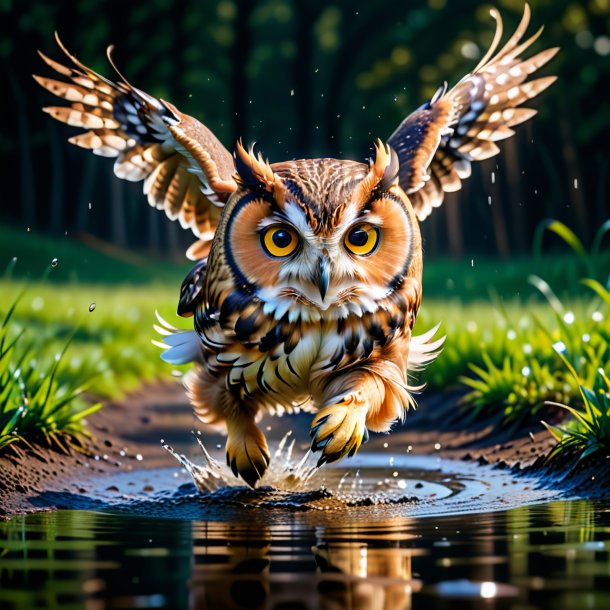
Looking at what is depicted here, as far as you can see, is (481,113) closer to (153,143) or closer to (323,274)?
(153,143)

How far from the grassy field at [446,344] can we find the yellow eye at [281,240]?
1745 mm

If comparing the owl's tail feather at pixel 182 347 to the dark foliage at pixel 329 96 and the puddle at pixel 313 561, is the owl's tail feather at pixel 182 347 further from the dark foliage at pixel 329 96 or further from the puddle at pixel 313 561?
the dark foliage at pixel 329 96

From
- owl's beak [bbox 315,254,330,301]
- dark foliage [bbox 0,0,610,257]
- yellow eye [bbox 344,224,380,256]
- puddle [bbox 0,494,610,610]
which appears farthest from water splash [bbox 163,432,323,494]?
dark foliage [bbox 0,0,610,257]

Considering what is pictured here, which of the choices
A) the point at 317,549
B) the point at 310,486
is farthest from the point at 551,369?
the point at 317,549

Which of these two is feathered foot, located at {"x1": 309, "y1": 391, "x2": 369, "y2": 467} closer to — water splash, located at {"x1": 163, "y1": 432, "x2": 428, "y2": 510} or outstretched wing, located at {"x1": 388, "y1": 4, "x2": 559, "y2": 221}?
water splash, located at {"x1": 163, "y1": 432, "x2": 428, "y2": 510}

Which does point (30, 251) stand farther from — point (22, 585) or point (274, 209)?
point (22, 585)

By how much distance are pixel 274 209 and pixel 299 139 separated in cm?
1898

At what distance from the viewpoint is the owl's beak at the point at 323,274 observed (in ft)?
17.4

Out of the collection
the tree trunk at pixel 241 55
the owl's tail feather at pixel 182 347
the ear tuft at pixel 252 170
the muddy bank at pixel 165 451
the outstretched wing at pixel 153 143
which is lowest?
the muddy bank at pixel 165 451

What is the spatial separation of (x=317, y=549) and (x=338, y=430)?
1157 mm

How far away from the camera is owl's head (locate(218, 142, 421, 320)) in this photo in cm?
544

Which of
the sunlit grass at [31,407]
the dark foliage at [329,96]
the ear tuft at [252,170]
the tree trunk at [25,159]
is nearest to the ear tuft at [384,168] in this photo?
the ear tuft at [252,170]

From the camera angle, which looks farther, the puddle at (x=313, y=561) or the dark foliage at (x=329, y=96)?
the dark foliage at (x=329, y=96)

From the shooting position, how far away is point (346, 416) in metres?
5.62
